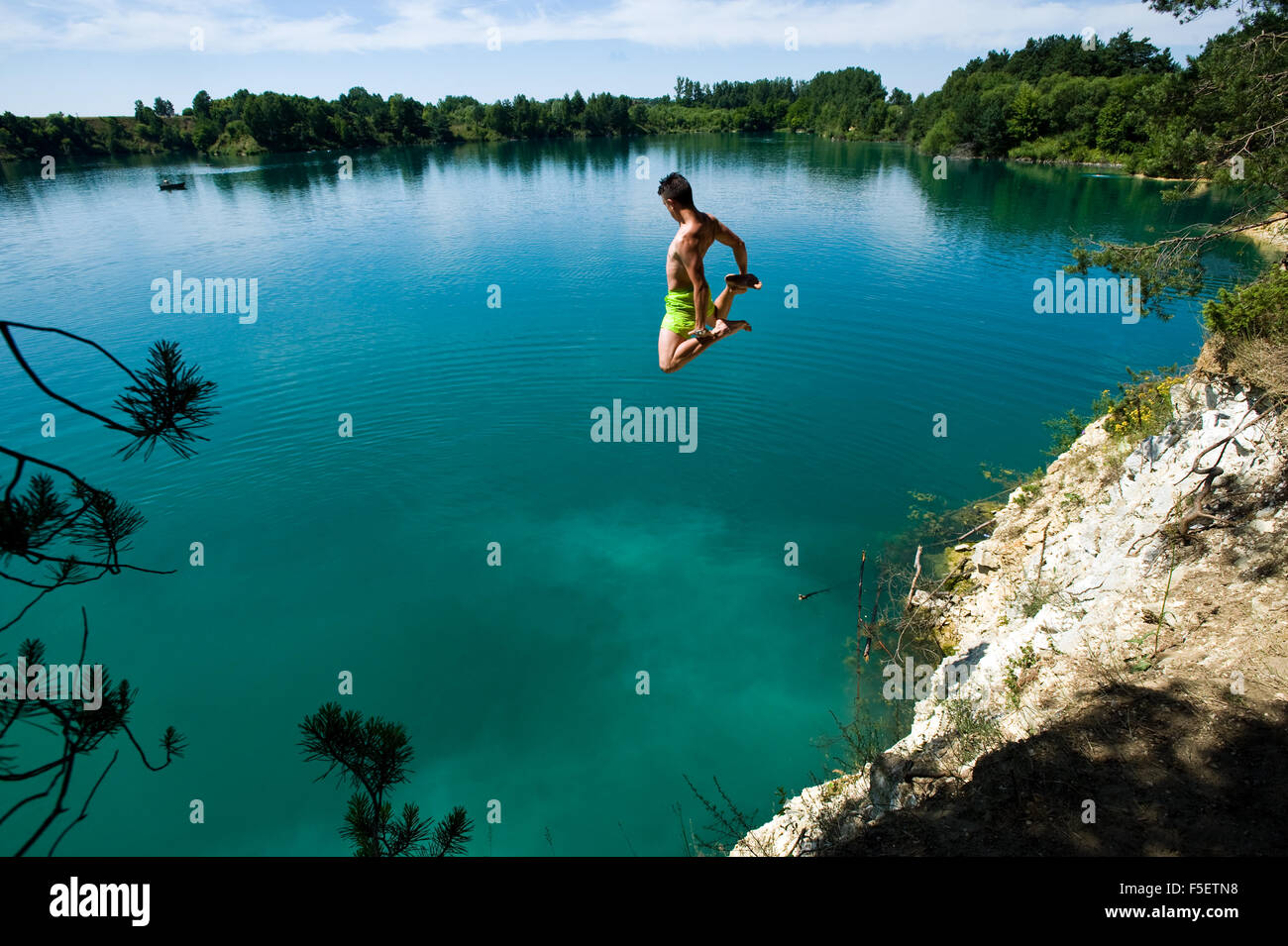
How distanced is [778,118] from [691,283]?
157 meters

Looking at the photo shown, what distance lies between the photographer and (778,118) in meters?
141

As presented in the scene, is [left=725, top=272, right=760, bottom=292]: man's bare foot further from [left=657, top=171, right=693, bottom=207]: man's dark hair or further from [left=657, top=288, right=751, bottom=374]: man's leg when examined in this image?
[left=657, top=171, right=693, bottom=207]: man's dark hair

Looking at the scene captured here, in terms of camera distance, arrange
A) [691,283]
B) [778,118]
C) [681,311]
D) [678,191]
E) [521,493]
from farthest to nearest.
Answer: [778,118], [521,493], [681,311], [691,283], [678,191]

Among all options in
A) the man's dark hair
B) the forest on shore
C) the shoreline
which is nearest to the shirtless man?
the man's dark hair

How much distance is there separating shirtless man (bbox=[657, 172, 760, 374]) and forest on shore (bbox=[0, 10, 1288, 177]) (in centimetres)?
5653

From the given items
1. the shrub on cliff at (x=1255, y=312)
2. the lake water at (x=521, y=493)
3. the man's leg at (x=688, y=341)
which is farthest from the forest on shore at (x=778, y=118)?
the man's leg at (x=688, y=341)

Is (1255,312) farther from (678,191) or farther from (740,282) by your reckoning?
(678,191)

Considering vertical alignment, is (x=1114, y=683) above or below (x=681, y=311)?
below

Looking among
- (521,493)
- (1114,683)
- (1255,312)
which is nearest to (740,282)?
(1114,683)

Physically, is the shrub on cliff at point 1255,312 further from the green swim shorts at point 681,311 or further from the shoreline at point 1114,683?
the green swim shorts at point 681,311

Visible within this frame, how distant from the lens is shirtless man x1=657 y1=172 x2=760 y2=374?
19.7ft

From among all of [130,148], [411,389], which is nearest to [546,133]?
[130,148]

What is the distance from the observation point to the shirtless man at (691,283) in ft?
19.7
